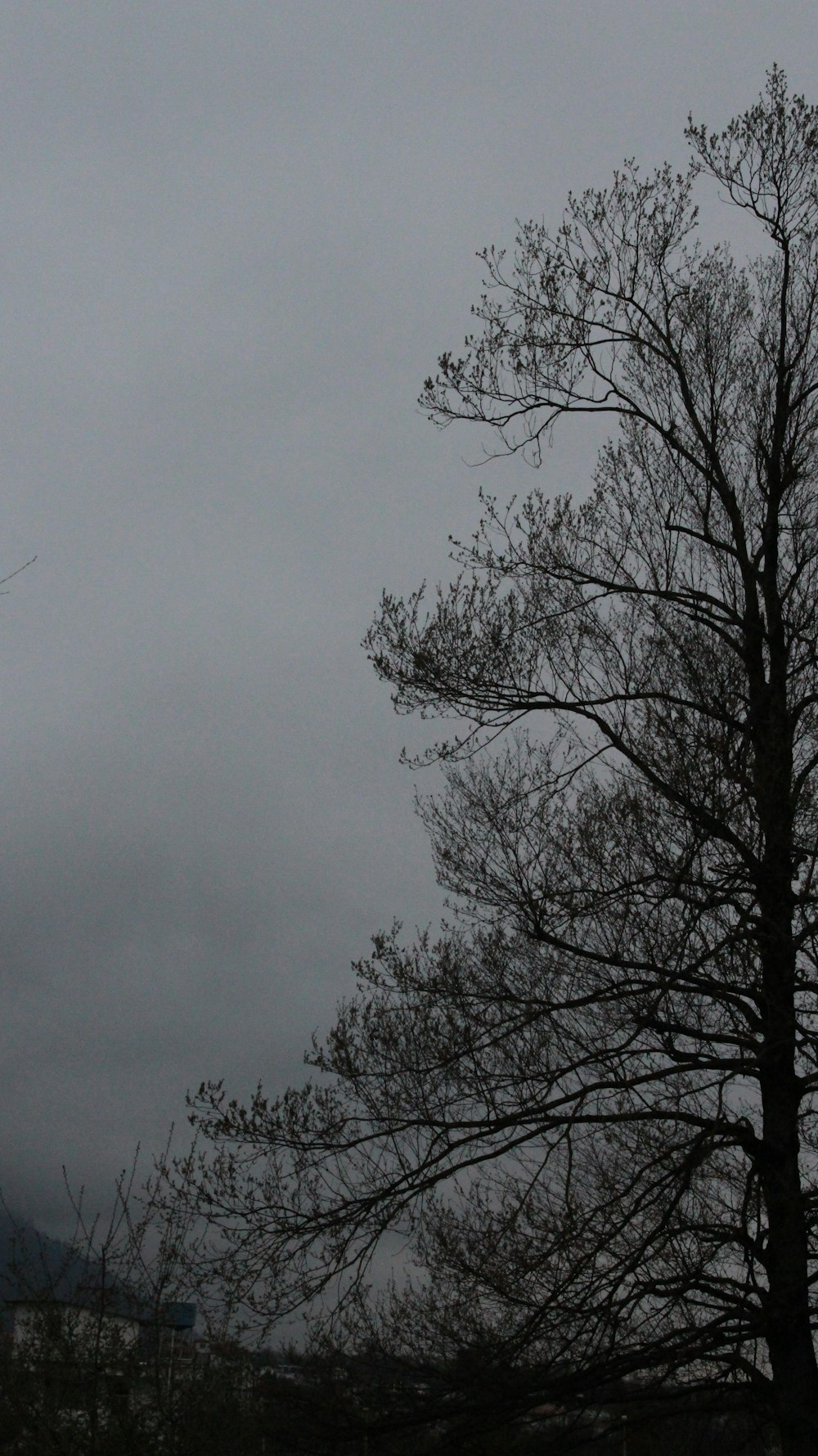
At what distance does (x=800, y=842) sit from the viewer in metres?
7.75

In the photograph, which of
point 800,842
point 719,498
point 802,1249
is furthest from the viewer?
point 719,498

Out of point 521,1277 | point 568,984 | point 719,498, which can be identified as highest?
point 719,498

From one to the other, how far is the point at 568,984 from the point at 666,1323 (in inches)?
79.5

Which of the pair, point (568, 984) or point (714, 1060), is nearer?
point (714, 1060)

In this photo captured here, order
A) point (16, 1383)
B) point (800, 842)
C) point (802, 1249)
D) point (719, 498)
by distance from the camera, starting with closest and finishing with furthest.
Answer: point (802, 1249)
point (800, 842)
point (16, 1383)
point (719, 498)

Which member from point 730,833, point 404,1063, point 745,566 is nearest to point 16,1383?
point 404,1063

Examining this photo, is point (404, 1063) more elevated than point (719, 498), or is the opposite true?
point (719, 498)

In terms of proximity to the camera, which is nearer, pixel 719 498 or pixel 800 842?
pixel 800 842

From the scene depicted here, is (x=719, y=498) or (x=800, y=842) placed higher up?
(x=719, y=498)

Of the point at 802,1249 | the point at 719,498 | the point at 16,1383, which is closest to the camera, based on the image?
the point at 802,1249

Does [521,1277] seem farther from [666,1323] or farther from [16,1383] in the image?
[16,1383]

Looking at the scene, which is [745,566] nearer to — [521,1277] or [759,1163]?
[759,1163]

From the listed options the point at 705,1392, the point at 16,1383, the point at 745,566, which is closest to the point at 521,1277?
the point at 705,1392

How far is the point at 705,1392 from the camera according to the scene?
768 centimetres
